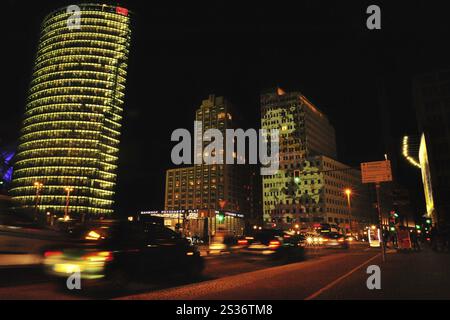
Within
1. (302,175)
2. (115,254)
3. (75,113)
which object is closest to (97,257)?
(115,254)

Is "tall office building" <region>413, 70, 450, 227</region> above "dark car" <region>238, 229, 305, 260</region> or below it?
above

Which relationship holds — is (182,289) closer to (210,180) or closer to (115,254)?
(115,254)

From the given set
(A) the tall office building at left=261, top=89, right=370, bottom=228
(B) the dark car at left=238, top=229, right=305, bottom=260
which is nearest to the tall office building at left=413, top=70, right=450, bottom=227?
(A) the tall office building at left=261, top=89, right=370, bottom=228

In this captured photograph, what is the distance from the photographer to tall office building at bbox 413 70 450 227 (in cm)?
6228

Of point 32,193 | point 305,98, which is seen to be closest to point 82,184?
point 32,193

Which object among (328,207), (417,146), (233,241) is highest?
(417,146)

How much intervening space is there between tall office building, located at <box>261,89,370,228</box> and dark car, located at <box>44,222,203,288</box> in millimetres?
101432

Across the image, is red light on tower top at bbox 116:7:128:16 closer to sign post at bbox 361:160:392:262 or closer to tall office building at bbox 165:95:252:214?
tall office building at bbox 165:95:252:214

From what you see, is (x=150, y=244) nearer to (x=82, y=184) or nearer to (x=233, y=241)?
(x=233, y=241)

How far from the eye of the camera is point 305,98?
13412 centimetres

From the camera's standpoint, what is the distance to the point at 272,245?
50.2 feet

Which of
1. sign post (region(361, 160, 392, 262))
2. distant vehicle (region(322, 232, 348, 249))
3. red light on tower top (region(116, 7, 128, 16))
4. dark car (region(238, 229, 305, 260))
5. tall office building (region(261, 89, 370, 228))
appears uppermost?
A: red light on tower top (region(116, 7, 128, 16))

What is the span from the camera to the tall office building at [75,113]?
104 meters
